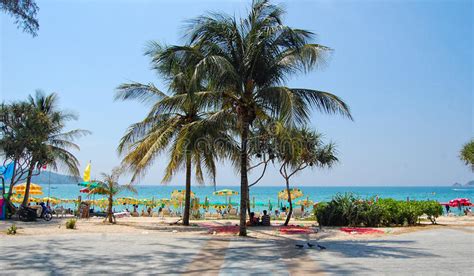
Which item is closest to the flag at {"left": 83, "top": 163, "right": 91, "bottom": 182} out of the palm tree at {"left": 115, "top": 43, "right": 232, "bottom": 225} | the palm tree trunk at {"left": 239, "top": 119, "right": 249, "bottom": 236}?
the palm tree at {"left": 115, "top": 43, "right": 232, "bottom": 225}

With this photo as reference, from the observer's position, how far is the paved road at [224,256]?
7562 millimetres

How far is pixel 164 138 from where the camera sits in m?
17.1

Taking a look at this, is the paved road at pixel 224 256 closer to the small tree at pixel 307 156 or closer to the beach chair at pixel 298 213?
the small tree at pixel 307 156

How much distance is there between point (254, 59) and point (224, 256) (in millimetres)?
6557

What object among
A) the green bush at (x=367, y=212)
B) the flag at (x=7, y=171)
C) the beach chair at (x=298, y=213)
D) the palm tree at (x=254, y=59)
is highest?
the palm tree at (x=254, y=59)

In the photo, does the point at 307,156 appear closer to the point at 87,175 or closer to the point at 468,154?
the point at 468,154

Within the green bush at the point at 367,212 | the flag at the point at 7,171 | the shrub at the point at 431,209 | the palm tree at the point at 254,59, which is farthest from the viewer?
the flag at the point at 7,171

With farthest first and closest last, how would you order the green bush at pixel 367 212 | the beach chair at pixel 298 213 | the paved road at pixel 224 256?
the beach chair at pixel 298 213 < the green bush at pixel 367 212 < the paved road at pixel 224 256

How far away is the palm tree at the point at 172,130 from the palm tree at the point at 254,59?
92 centimetres

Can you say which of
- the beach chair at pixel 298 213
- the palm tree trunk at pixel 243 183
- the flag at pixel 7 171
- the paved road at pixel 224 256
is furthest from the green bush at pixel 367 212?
the flag at pixel 7 171

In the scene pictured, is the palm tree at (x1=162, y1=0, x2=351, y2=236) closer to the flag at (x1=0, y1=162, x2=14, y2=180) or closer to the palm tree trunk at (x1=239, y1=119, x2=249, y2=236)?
the palm tree trunk at (x1=239, y1=119, x2=249, y2=236)

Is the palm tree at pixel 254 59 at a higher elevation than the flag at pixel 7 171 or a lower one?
higher

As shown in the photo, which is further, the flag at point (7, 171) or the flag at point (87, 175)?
the flag at point (87, 175)

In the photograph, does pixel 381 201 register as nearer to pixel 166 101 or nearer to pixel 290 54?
pixel 290 54
